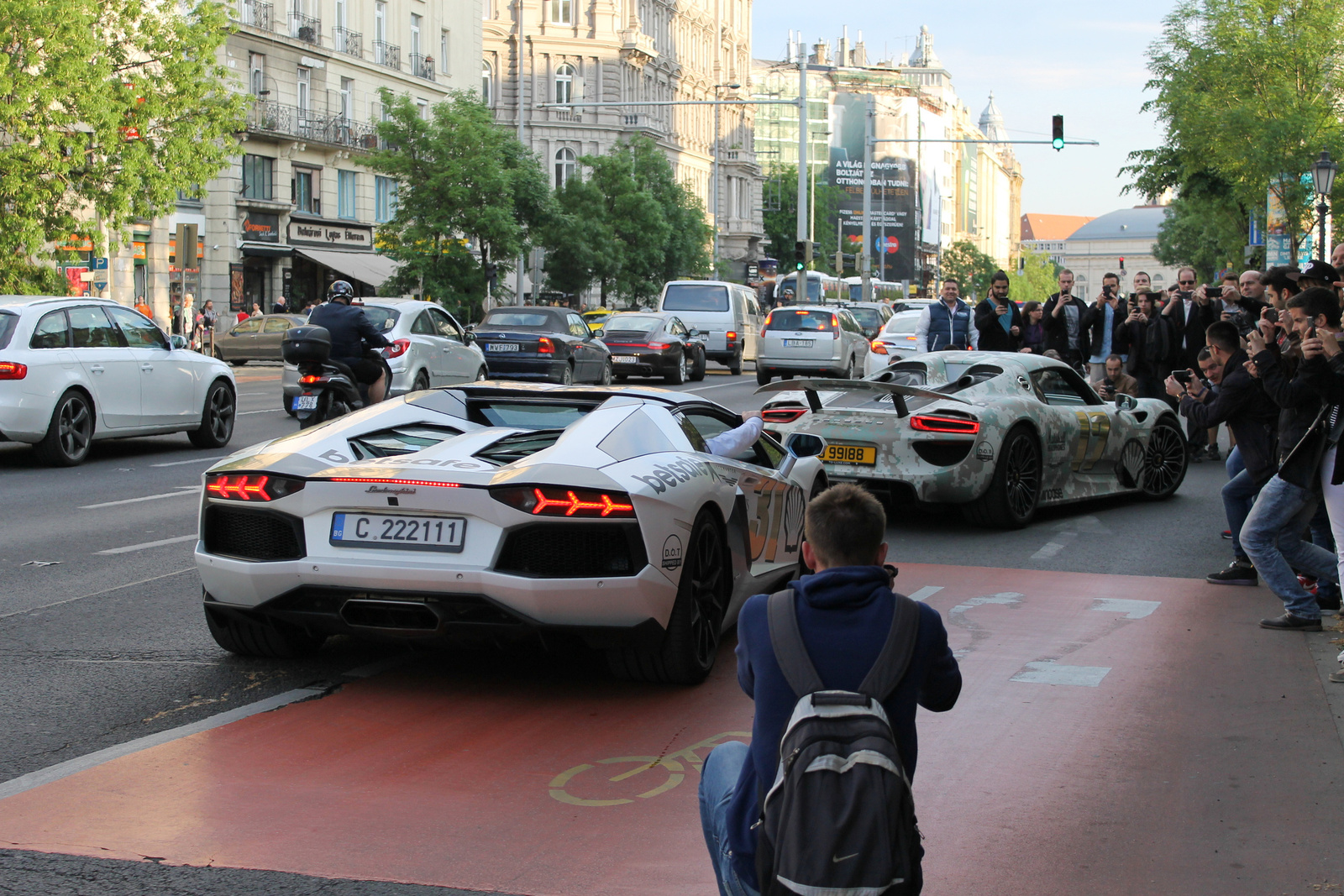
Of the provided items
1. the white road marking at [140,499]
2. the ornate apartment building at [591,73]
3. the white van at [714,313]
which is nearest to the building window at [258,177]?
the white van at [714,313]

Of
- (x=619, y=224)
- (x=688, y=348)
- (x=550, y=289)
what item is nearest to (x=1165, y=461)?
(x=688, y=348)

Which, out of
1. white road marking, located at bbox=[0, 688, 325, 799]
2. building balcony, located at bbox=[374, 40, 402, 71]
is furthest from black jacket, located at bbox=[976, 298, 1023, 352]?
building balcony, located at bbox=[374, 40, 402, 71]

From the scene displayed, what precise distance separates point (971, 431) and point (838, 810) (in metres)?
7.87

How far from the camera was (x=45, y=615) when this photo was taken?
742 centimetres

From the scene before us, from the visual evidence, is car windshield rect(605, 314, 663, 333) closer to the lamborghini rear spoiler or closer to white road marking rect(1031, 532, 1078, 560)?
the lamborghini rear spoiler

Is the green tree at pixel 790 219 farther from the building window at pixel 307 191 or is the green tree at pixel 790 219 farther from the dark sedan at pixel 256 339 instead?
the dark sedan at pixel 256 339

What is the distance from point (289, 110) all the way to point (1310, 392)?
4512 cm

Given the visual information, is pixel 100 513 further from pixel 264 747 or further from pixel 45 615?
pixel 264 747

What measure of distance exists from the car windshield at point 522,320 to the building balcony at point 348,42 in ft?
93.1

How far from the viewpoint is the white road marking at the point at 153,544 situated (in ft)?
31.2

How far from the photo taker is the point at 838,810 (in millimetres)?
2732

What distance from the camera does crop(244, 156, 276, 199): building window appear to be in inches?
1833

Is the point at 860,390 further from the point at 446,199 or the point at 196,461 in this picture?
the point at 446,199

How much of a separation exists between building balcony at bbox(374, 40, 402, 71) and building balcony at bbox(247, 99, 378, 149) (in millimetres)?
3238
